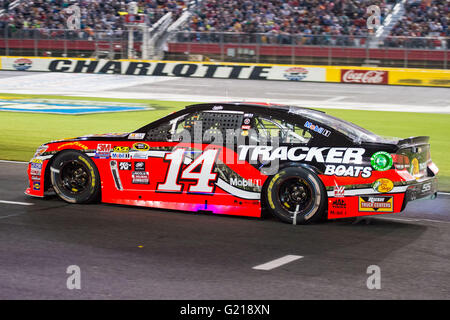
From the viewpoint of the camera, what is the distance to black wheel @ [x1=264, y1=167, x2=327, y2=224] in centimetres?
792

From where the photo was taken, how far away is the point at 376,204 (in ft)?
25.5

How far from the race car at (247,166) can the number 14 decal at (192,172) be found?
11 millimetres

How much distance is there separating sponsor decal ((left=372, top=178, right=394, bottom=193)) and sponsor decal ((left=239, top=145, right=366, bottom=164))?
285 millimetres

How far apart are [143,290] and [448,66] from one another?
2484 centimetres

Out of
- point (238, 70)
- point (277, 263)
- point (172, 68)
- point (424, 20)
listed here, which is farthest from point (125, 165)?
point (424, 20)

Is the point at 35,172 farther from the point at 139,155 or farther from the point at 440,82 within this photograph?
the point at 440,82

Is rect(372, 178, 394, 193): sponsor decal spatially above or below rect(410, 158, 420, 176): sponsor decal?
below

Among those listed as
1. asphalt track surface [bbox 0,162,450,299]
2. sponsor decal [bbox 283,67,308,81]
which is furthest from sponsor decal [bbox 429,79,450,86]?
asphalt track surface [bbox 0,162,450,299]

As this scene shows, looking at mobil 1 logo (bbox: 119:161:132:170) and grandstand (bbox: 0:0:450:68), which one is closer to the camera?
mobil 1 logo (bbox: 119:161:132:170)

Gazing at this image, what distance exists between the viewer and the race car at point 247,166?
7832mm

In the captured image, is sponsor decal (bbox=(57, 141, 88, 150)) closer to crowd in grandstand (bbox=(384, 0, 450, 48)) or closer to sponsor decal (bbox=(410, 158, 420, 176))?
sponsor decal (bbox=(410, 158, 420, 176))

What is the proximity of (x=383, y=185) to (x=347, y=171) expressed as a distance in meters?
0.40

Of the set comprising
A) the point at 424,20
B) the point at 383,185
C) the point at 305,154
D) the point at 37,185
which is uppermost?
the point at 424,20
